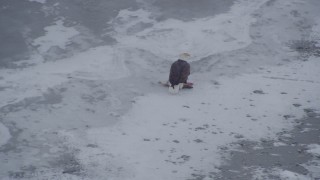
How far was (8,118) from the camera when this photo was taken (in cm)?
793

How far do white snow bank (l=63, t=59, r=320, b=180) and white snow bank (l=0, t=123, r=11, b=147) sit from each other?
3.87 feet

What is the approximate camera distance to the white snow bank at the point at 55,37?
37.7 ft

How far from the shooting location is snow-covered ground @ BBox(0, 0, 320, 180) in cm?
676

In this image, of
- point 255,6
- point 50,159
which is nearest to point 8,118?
point 50,159

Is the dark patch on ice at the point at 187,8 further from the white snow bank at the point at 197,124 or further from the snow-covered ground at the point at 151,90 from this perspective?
the white snow bank at the point at 197,124

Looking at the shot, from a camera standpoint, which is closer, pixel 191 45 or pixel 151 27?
pixel 191 45

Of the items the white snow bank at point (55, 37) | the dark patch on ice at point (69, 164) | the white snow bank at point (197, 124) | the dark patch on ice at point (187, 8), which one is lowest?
the dark patch on ice at point (69, 164)

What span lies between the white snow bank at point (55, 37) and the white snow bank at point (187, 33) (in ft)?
4.64

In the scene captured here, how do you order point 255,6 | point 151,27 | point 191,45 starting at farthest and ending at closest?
point 255,6
point 151,27
point 191,45

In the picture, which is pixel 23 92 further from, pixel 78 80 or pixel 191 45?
pixel 191 45

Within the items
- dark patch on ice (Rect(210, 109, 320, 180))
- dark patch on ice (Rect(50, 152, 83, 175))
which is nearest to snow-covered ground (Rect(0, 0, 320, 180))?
dark patch on ice (Rect(50, 152, 83, 175))

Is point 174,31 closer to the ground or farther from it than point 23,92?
farther from it

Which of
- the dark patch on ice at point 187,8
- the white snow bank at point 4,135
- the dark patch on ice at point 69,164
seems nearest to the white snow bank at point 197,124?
the dark patch on ice at point 69,164

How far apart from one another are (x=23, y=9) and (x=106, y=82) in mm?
→ 5180
